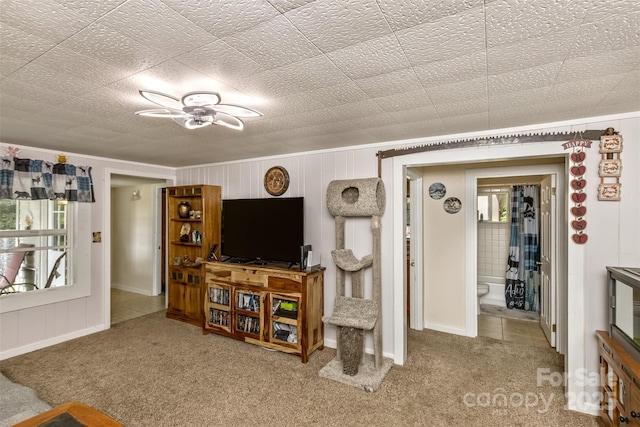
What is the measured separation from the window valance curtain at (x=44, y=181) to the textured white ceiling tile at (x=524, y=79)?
Answer: 4.37 m

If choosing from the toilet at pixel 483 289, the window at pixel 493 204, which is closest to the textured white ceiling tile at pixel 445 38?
the toilet at pixel 483 289

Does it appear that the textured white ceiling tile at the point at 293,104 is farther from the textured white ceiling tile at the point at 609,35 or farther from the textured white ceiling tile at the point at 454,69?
the textured white ceiling tile at the point at 609,35

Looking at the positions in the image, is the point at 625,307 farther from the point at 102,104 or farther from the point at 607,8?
the point at 102,104

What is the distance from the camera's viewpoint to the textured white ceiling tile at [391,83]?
1.65 metres

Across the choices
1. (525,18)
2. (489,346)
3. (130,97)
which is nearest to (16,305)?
(130,97)

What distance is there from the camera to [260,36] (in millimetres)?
1275

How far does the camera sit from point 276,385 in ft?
8.83

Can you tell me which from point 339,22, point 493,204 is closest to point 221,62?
point 339,22

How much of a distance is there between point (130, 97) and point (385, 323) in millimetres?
2938

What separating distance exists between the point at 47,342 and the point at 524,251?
21.8 feet

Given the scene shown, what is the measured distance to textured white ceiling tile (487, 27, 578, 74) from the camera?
129cm

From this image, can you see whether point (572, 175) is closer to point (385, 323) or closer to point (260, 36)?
point (385, 323)

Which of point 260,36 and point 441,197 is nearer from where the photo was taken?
point 260,36

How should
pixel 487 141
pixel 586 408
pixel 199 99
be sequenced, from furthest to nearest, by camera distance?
pixel 487 141 → pixel 586 408 → pixel 199 99
